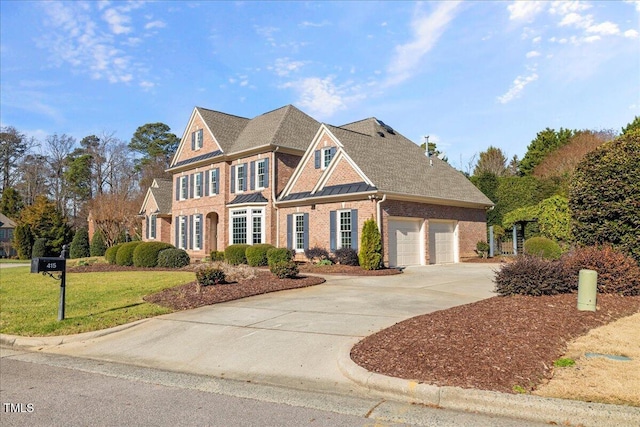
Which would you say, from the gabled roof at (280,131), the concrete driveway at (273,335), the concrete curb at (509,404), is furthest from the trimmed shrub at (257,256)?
the concrete curb at (509,404)

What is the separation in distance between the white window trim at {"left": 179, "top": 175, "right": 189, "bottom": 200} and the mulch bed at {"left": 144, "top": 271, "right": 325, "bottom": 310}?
18814mm

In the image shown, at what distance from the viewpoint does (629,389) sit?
4734 millimetres

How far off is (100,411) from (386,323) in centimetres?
498

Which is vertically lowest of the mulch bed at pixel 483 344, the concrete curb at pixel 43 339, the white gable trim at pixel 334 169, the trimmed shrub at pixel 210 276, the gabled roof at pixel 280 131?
the concrete curb at pixel 43 339

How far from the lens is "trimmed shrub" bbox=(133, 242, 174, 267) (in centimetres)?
2236

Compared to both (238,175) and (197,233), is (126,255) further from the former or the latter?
(238,175)

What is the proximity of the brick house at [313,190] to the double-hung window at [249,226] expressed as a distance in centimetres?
6

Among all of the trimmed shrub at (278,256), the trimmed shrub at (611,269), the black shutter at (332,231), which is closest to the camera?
the trimmed shrub at (611,269)

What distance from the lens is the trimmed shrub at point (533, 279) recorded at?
9.45 meters

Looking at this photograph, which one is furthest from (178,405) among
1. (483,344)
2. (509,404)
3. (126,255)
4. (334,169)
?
(126,255)

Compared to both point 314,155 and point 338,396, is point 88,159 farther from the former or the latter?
point 338,396

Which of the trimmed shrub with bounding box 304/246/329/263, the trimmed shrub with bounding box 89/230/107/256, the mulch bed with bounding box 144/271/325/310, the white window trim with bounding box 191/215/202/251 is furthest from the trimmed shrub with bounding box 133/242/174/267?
the trimmed shrub with bounding box 89/230/107/256

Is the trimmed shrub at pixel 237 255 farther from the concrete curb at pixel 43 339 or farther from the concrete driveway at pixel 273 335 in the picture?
the concrete curb at pixel 43 339

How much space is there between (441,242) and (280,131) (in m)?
11.1
